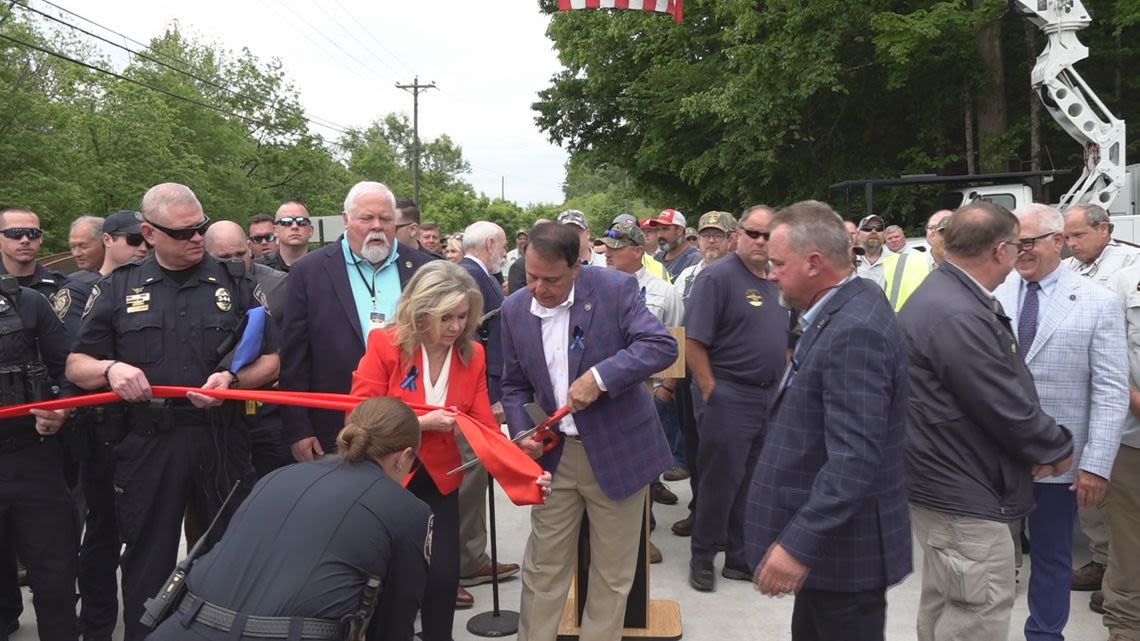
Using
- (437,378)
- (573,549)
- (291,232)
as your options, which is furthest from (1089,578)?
(291,232)

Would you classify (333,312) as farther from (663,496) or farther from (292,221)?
(663,496)

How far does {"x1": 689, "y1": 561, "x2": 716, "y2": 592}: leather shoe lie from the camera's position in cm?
530

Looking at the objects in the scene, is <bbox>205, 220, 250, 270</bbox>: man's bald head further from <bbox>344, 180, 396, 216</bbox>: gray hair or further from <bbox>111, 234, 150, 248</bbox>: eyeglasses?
<bbox>344, 180, 396, 216</bbox>: gray hair

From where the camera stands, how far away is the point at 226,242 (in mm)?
5926

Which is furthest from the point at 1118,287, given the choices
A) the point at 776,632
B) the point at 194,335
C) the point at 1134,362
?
the point at 194,335

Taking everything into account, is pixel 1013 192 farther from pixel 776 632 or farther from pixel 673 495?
pixel 776 632

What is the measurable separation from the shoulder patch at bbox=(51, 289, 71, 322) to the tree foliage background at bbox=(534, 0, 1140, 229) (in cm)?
1534

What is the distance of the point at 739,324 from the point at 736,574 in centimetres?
166

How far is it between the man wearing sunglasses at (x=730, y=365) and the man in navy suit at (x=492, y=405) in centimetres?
126

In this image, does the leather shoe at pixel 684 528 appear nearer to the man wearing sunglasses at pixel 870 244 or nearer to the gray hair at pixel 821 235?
the man wearing sunglasses at pixel 870 244

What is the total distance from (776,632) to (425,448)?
236 cm

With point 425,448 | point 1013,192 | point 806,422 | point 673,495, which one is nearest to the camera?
Answer: point 806,422

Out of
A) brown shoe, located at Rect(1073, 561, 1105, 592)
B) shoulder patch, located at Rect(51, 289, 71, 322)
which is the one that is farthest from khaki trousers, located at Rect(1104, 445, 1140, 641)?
shoulder patch, located at Rect(51, 289, 71, 322)

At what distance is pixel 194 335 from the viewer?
13.0ft
